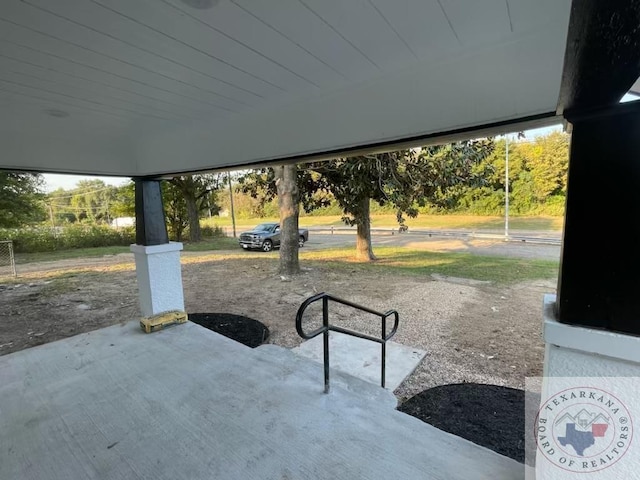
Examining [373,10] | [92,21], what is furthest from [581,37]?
[92,21]

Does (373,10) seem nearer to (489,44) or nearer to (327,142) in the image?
(489,44)

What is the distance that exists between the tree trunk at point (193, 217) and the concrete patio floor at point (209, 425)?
1174cm

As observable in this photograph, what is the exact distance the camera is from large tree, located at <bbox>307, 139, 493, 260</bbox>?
6.71 meters

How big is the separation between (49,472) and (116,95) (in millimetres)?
2184

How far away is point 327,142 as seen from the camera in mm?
2084

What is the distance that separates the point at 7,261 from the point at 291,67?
13.4 metres

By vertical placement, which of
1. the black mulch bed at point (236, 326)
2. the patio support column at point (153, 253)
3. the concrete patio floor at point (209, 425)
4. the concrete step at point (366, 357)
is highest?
the patio support column at point (153, 253)

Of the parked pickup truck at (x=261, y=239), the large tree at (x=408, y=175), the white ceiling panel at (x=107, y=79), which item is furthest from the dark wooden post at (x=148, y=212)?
the parked pickup truck at (x=261, y=239)

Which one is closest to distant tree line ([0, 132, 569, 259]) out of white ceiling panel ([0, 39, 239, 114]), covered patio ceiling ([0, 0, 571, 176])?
covered patio ceiling ([0, 0, 571, 176])

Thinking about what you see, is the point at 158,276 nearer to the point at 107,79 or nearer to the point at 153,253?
the point at 153,253

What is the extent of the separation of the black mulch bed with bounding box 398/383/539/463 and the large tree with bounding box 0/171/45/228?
48.0 feet

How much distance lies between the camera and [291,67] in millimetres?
1604

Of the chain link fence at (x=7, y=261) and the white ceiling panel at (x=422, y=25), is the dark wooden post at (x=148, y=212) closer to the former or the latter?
the white ceiling panel at (x=422, y=25)

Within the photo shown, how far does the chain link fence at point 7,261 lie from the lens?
8172 mm
